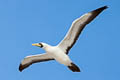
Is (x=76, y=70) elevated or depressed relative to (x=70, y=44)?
depressed

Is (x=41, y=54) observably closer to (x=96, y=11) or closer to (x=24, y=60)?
(x=24, y=60)

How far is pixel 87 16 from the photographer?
78.2ft

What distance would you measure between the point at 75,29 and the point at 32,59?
4.24 meters

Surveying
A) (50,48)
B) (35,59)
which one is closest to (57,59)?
(50,48)

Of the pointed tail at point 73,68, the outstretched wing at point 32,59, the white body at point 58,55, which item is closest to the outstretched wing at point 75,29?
the white body at point 58,55

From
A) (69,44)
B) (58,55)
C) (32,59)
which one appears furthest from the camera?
(32,59)

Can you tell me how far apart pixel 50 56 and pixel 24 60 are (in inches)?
73.6

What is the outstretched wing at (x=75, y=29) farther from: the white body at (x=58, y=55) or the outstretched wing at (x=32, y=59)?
the outstretched wing at (x=32, y=59)

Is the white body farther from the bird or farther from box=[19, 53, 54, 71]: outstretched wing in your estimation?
box=[19, 53, 54, 71]: outstretched wing

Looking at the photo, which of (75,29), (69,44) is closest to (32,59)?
(69,44)

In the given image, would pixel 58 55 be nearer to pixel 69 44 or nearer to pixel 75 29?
pixel 69 44

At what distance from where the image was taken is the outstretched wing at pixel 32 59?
1042 inches

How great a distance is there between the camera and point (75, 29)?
24.3 metres

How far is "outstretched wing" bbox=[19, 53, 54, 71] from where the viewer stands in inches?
1042
